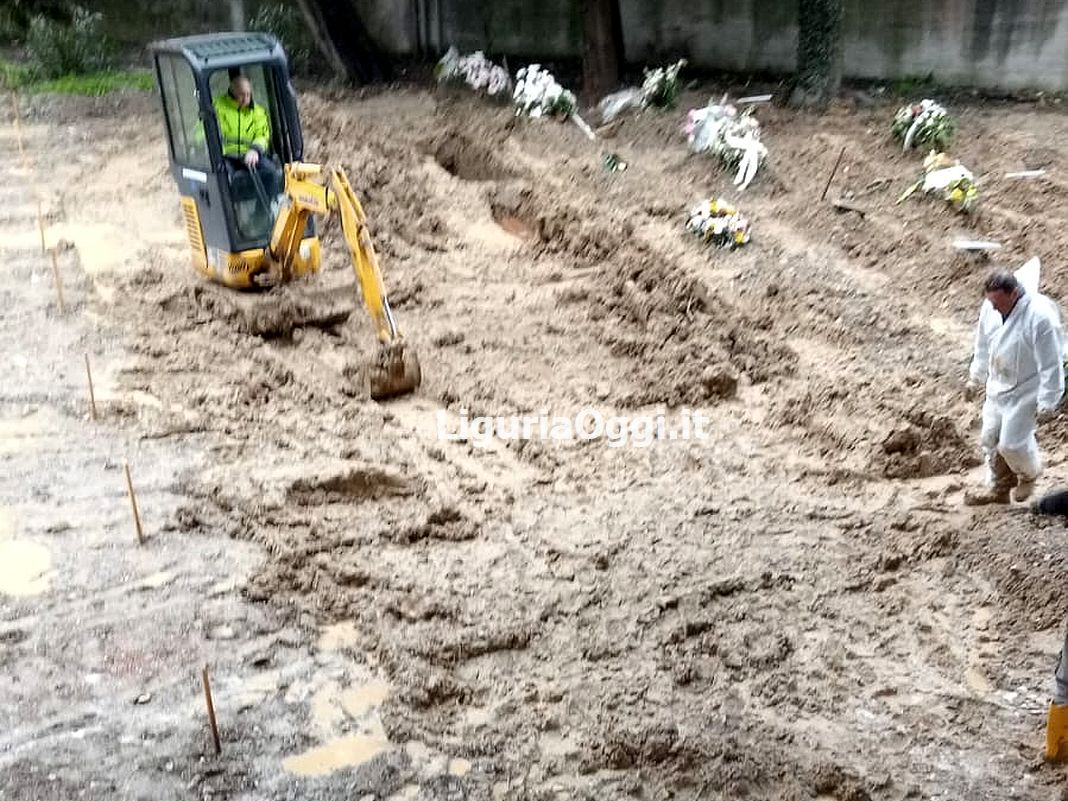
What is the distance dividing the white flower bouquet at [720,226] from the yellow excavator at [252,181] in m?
2.86

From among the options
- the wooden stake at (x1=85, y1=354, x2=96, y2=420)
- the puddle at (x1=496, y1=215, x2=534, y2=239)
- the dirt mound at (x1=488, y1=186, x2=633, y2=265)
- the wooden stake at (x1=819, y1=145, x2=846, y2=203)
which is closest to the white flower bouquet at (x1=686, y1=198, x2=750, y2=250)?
the dirt mound at (x1=488, y1=186, x2=633, y2=265)

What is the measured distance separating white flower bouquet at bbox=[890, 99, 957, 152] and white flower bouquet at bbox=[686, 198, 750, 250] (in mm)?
2474

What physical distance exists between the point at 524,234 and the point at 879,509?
15.4 feet

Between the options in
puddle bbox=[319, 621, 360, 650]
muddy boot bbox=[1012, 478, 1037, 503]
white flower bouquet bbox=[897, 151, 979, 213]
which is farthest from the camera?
white flower bouquet bbox=[897, 151, 979, 213]

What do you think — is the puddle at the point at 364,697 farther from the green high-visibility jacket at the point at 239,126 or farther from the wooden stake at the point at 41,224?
the wooden stake at the point at 41,224

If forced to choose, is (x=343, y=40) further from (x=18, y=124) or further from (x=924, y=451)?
(x=924, y=451)

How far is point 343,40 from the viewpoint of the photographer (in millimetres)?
13438

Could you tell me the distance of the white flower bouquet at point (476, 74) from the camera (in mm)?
12438

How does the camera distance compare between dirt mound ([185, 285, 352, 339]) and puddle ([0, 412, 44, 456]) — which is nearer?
puddle ([0, 412, 44, 456])

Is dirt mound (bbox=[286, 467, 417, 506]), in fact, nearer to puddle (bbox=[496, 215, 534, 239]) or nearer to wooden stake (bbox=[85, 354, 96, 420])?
wooden stake (bbox=[85, 354, 96, 420])

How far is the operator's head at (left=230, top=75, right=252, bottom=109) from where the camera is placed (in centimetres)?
810

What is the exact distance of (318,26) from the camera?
528 inches

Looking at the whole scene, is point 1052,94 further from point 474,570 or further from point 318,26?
point 474,570

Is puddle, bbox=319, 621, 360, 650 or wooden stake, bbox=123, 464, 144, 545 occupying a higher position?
wooden stake, bbox=123, 464, 144, 545
